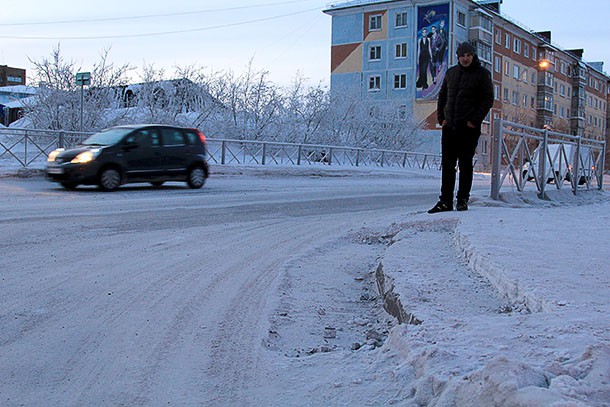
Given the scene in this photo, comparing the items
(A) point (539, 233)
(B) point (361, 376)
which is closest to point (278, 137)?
(A) point (539, 233)

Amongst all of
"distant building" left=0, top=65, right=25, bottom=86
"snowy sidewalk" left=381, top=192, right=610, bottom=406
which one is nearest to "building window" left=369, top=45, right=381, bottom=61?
"snowy sidewalk" left=381, top=192, right=610, bottom=406

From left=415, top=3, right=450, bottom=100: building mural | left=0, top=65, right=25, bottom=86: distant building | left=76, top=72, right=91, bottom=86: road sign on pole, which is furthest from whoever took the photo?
left=0, top=65, right=25, bottom=86: distant building

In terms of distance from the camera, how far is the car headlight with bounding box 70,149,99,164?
14406 millimetres

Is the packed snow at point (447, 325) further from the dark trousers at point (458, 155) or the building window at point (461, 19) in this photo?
the building window at point (461, 19)

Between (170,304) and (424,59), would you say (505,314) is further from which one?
(424,59)

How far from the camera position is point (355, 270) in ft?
20.2

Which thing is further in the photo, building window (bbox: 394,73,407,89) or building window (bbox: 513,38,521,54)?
building window (bbox: 513,38,521,54)

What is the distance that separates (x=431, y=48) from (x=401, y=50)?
2872mm

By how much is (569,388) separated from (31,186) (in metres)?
15.1

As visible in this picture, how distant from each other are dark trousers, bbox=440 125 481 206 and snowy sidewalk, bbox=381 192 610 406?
2259 mm

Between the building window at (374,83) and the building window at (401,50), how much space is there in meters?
2.69

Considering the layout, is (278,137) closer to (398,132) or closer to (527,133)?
(398,132)

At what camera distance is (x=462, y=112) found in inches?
342

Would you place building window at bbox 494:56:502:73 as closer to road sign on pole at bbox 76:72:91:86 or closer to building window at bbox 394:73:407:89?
building window at bbox 394:73:407:89
